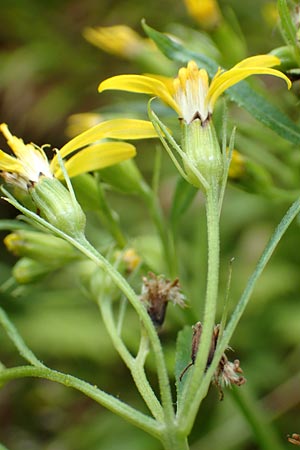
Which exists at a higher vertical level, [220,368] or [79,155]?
[79,155]

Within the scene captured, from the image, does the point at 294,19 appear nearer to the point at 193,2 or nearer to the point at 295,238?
the point at 193,2

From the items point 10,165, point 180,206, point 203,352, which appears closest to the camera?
point 203,352

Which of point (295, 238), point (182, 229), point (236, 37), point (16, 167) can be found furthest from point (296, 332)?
point (16, 167)

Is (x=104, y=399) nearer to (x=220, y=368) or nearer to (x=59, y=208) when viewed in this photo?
(x=220, y=368)

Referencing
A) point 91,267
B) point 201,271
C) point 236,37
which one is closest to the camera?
point 91,267

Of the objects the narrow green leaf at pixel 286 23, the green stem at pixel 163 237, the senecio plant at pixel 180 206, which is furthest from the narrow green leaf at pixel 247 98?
the green stem at pixel 163 237

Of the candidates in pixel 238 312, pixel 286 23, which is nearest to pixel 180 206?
pixel 286 23

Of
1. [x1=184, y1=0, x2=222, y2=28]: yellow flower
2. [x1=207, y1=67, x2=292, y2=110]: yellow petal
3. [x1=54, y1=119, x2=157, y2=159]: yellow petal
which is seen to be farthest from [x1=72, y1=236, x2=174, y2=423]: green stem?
[x1=184, y1=0, x2=222, y2=28]: yellow flower

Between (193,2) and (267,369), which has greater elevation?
(193,2)
